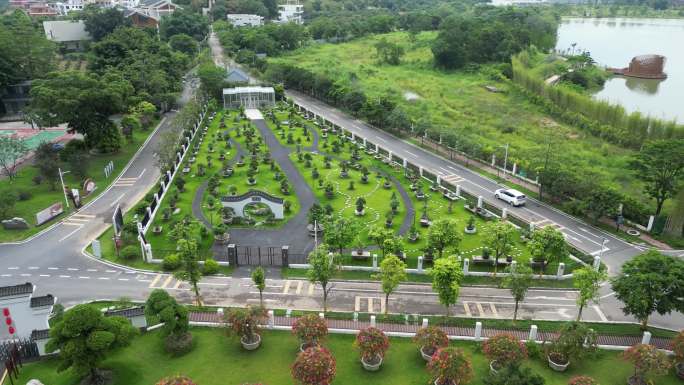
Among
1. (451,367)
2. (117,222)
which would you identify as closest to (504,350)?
(451,367)

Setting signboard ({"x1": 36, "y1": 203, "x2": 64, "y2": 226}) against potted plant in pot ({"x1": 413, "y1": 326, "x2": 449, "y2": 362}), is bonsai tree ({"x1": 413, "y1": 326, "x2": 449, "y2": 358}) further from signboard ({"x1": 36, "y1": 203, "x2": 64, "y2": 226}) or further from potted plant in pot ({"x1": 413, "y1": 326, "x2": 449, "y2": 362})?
signboard ({"x1": 36, "y1": 203, "x2": 64, "y2": 226})

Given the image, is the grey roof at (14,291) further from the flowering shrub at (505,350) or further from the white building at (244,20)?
the white building at (244,20)

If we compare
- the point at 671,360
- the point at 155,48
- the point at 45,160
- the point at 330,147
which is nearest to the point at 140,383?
the point at 671,360

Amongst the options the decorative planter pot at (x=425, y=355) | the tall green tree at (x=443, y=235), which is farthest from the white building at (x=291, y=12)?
the decorative planter pot at (x=425, y=355)

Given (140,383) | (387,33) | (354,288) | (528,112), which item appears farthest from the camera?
(387,33)

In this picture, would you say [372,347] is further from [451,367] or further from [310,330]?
[451,367]

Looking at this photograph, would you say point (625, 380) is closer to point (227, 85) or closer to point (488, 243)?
point (488, 243)
